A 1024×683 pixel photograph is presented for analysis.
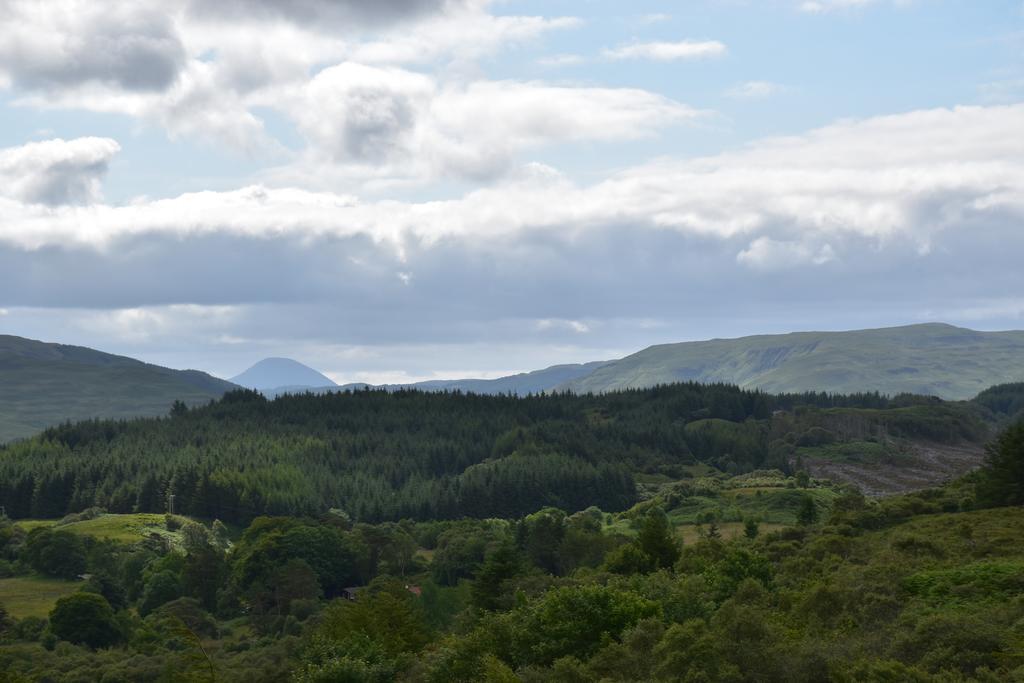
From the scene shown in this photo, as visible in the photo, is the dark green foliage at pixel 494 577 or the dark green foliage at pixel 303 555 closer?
the dark green foliage at pixel 494 577

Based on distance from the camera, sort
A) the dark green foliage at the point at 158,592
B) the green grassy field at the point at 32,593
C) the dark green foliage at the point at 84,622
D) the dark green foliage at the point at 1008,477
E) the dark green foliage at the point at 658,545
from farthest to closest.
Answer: the dark green foliage at the point at 158,592, the green grassy field at the point at 32,593, the dark green foliage at the point at 84,622, the dark green foliage at the point at 658,545, the dark green foliage at the point at 1008,477

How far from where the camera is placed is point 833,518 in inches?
4377

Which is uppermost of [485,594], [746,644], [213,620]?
[746,644]

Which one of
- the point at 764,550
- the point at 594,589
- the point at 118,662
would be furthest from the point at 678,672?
the point at 118,662

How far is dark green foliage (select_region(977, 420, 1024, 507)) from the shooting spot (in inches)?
3944

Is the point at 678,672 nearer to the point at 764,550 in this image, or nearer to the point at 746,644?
the point at 746,644

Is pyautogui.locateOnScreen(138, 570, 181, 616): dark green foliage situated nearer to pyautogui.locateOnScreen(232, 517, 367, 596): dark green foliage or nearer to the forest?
the forest

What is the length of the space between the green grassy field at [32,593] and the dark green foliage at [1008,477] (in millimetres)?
119867

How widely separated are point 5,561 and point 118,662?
89.9m

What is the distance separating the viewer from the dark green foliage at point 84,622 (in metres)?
140

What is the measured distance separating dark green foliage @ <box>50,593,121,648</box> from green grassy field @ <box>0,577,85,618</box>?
15893 mm

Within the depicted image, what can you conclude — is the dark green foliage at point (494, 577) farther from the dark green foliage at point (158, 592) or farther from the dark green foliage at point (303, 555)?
the dark green foliage at point (158, 592)

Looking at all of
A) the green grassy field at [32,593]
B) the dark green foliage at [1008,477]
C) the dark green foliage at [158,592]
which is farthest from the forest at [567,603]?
the green grassy field at [32,593]

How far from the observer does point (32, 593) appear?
176 m
